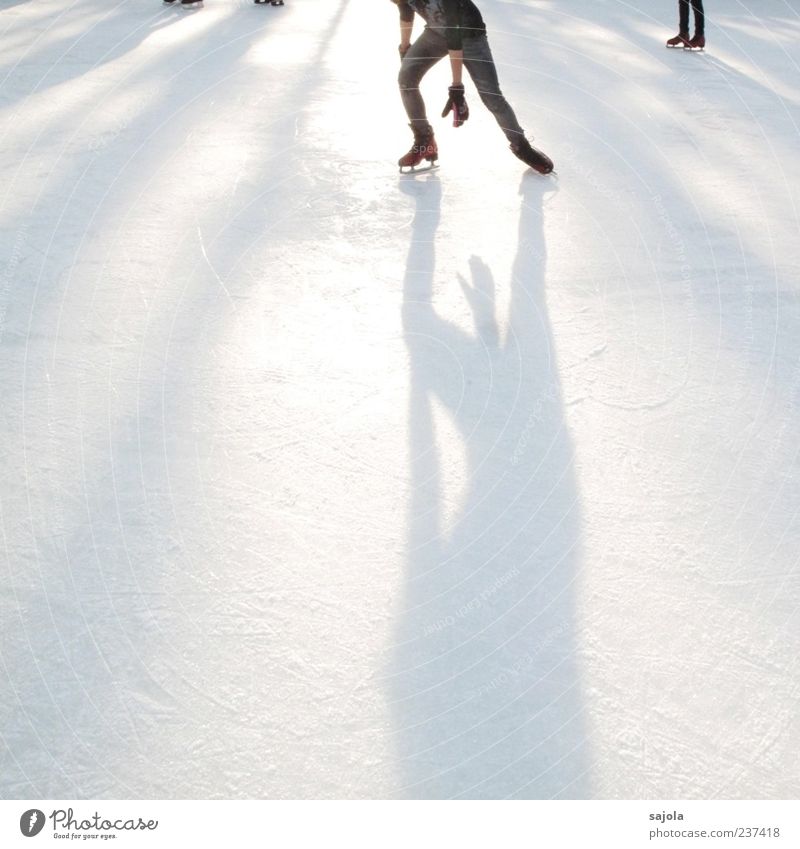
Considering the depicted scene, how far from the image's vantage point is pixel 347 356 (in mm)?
5000

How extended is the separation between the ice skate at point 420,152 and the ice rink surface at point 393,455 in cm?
18

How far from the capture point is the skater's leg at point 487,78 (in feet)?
21.4

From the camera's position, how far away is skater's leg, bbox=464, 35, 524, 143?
21.4 feet

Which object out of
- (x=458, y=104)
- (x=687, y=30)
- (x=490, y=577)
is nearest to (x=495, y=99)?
(x=458, y=104)

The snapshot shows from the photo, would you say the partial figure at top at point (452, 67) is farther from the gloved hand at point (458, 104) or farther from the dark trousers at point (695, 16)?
the dark trousers at point (695, 16)

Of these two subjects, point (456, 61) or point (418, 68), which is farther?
point (418, 68)

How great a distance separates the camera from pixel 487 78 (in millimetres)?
6605

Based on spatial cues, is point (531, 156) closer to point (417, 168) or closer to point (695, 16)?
point (417, 168)

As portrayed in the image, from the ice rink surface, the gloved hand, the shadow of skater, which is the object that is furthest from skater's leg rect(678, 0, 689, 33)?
the shadow of skater

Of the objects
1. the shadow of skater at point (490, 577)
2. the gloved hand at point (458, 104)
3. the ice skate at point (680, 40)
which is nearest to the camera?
the shadow of skater at point (490, 577)

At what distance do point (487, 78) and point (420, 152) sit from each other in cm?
66

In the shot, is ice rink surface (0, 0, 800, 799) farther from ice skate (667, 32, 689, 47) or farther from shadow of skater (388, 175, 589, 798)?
ice skate (667, 32, 689, 47)

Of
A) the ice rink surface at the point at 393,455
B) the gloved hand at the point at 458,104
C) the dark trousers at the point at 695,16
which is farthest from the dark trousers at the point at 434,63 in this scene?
the dark trousers at the point at 695,16

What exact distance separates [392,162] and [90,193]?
6.65 feet
